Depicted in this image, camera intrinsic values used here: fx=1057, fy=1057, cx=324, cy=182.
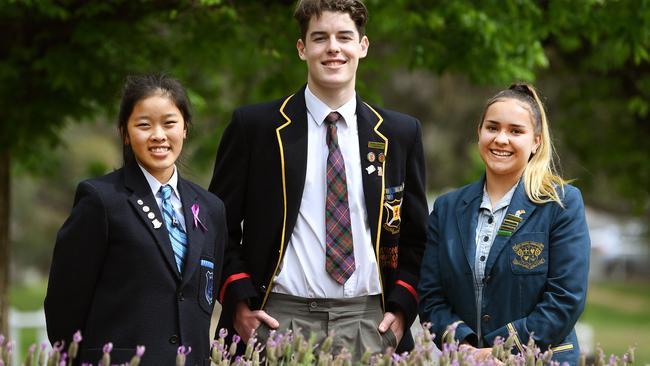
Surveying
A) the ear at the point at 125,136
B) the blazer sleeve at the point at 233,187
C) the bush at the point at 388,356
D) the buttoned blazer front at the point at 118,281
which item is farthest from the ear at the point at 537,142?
the ear at the point at 125,136

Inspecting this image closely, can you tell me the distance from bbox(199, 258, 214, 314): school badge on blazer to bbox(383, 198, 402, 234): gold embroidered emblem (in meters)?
0.89

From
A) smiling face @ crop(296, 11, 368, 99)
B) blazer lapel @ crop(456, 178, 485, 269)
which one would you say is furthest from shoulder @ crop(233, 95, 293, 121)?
blazer lapel @ crop(456, 178, 485, 269)

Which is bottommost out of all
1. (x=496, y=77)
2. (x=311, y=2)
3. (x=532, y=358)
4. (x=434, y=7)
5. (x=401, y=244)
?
(x=532, y=358)

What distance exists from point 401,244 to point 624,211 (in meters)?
17.0

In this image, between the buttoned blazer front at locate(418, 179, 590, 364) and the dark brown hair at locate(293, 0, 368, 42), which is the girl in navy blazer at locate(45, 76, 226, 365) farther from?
the buttoned blazer front at locate(418, 179, 590, 364)

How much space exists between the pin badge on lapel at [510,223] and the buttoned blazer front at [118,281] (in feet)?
4.49

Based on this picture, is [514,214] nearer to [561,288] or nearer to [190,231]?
[561,288]

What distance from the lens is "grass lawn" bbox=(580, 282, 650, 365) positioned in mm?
20922

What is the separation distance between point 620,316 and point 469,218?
83.9ft

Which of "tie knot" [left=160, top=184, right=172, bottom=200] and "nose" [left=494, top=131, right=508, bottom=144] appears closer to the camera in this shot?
"tie knot" [left=160, top=184, right=172, bottom=200]

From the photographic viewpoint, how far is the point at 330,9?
4.80m

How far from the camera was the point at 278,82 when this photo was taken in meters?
9.45

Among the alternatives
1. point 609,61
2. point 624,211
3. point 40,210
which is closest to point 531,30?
point 609,61

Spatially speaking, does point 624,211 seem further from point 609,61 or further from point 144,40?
point 144,40
